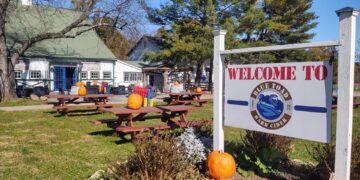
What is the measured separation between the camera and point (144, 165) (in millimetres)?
3912

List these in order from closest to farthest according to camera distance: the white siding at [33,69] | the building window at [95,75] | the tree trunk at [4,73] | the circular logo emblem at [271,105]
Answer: the circular logo emblem at [271,105] < the tree trunk at [4,73] < the white siding at [33,69] < the building window at [95,75]

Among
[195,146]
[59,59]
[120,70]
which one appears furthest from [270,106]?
[120,70]

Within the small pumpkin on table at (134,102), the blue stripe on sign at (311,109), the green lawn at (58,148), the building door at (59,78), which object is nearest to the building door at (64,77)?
the building door at (59,78)

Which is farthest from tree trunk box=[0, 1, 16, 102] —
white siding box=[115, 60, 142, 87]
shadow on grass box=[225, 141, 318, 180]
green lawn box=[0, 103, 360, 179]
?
shadow on grass box=[225, 141, 318, 180]

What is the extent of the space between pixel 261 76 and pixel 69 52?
25392 millimetres

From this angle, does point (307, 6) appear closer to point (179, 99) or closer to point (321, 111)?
point (179, 99)

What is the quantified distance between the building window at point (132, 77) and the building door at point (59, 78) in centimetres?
563

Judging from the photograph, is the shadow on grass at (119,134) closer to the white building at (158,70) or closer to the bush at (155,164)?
the bush at (155,164)

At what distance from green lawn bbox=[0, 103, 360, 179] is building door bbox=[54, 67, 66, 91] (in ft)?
49.8

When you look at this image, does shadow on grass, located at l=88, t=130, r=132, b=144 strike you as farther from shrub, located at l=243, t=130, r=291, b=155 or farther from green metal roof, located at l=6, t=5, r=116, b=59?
green metal roof, located at l=6, t=5, r=116, b=59

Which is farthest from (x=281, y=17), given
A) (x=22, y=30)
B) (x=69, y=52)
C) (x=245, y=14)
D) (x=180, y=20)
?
(x=22, y=30)

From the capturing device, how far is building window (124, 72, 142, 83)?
30.1 meters

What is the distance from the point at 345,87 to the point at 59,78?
25.3 m

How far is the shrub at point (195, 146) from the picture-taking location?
482 centimetres
